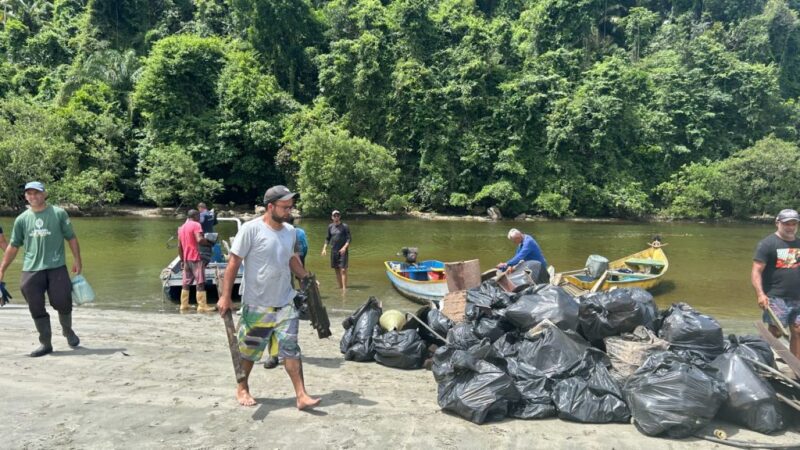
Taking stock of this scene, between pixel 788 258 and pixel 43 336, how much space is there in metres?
7.98

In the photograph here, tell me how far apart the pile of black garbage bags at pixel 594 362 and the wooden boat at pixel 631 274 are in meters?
5.16

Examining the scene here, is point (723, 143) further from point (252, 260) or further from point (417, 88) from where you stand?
point (252, 260)

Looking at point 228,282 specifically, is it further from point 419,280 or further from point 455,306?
point 419,280

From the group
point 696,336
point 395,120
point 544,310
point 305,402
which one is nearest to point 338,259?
point 544,310

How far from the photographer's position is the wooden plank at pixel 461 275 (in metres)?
8.03

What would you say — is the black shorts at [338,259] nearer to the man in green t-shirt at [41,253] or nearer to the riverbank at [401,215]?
the man in green t-shirt at [41,253]

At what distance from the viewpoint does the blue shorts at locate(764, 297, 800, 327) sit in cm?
516

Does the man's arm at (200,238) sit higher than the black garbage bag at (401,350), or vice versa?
the man's arm at (200,238)

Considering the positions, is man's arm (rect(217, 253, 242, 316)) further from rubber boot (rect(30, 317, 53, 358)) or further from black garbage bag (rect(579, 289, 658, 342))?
black garbage bag (rect(579, 289, 658, 342))

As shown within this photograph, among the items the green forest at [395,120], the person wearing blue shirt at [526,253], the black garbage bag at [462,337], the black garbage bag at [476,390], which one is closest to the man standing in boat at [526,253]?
the person wearing blue shirt at [526,253]

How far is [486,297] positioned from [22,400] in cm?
456

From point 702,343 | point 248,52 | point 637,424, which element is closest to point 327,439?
point 637,424

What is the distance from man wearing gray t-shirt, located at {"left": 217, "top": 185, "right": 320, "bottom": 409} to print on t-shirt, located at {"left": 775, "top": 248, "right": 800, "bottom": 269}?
16.2 ft

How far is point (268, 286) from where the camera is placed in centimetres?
407
